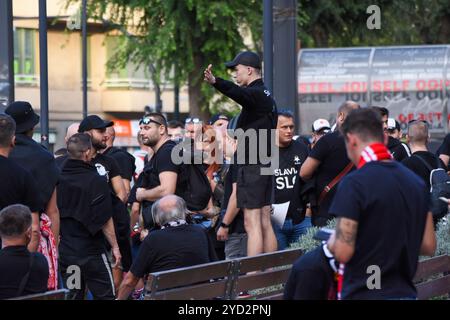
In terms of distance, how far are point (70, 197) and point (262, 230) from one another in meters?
1.75

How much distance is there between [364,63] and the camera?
1011 inches

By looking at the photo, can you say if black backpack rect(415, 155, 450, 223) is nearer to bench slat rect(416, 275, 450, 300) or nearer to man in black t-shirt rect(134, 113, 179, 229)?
bench slat rect(416, 275, 450, 300)

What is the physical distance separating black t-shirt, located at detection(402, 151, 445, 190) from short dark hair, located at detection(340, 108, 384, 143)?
17.4ft

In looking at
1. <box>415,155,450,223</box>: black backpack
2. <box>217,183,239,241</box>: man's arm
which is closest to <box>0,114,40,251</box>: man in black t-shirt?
<box>217,183,239,241</box>: man's arm

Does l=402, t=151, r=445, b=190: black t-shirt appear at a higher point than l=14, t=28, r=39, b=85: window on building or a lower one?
lower

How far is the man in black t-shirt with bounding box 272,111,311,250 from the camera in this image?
10602mm

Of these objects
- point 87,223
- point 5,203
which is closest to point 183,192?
point 87,223

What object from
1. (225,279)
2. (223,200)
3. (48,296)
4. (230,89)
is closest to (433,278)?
(225,279)

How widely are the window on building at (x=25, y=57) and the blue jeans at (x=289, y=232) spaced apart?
1503 inches

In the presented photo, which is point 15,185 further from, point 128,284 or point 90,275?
point 90,275

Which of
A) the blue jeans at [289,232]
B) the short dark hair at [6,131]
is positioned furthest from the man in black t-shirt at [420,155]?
the short dark hair at [6,131]

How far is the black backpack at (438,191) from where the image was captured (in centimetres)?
983

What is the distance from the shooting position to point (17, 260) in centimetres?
701

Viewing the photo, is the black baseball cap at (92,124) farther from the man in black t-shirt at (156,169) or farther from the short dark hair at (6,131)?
the short dark hair at (6,131)
